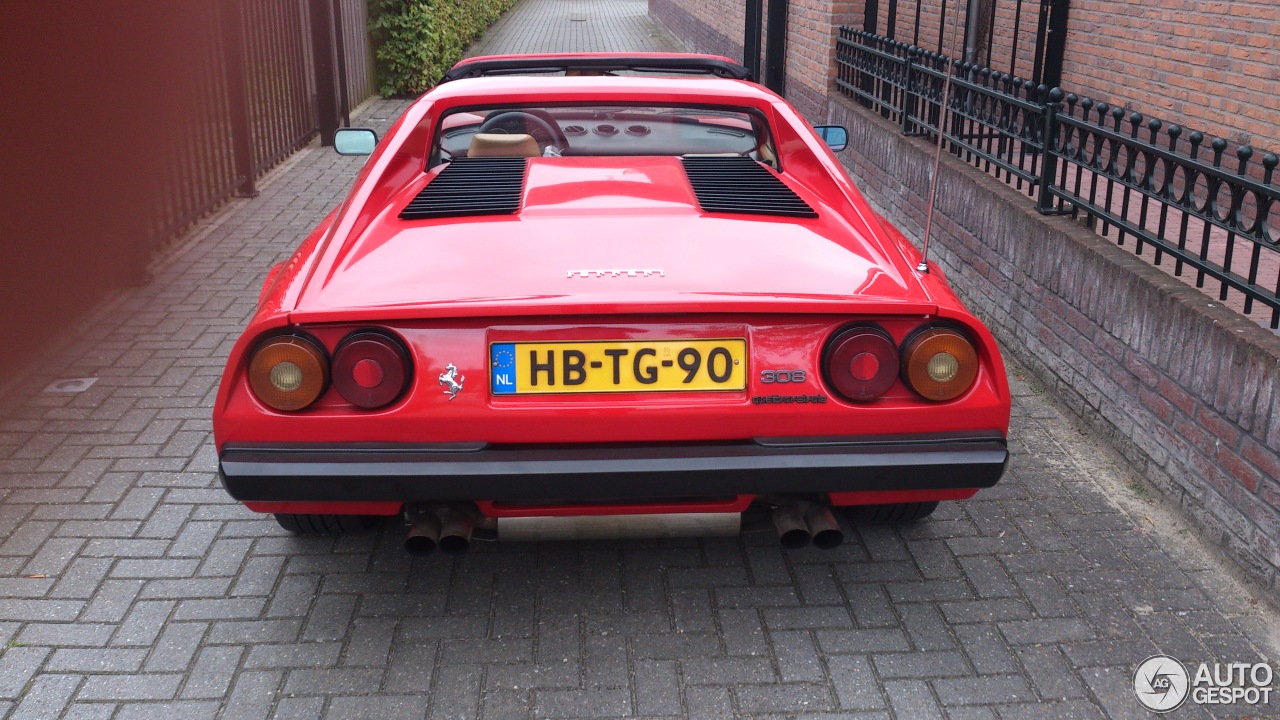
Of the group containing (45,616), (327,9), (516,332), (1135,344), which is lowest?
(45,616)

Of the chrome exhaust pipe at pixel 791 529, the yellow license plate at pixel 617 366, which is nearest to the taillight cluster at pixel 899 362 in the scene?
the yellow license plate at pixel 617 366

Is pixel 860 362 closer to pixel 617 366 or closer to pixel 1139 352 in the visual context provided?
pixel 617 366

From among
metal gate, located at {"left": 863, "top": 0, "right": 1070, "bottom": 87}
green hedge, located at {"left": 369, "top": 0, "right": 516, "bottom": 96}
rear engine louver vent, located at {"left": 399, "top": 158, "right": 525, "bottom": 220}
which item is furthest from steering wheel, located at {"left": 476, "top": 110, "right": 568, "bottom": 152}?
green hedge, located at {"left": 369, "top": 0, "right": 516, "bottom": 96}

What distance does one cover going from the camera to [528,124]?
13.6 feet

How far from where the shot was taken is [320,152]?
36.0 ft

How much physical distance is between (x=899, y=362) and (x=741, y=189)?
37.0 inches

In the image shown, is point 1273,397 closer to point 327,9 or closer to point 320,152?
point 320,152

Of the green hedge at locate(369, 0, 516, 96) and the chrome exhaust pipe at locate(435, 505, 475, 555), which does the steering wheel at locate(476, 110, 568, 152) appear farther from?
the green hedge at locate(369, 0, 516, 96)

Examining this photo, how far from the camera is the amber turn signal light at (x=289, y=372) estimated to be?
269 cm

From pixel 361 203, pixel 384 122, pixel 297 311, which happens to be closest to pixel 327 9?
pixel 384 122

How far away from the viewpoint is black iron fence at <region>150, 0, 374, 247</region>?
7789 millimetres

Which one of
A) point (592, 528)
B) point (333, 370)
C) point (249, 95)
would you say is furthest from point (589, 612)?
point (249, 95)

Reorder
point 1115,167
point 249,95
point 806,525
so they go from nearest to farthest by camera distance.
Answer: point 806,525
point 1115,167
point 249,95

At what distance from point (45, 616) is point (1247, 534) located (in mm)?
3549
